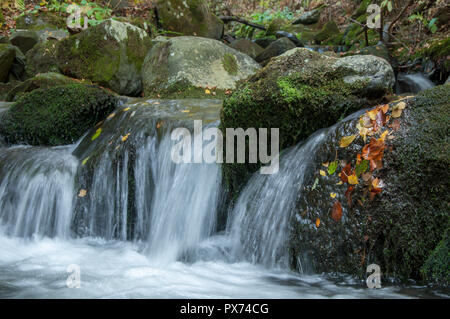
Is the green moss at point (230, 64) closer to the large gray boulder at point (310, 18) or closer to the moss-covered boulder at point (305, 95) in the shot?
the moss-covered boulder at point (305, 95)

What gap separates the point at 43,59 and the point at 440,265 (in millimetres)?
8803

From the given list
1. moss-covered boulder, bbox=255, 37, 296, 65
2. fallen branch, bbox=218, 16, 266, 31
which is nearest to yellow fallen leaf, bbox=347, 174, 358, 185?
moss-covered boulder, bbox=255, 37, 296, 65

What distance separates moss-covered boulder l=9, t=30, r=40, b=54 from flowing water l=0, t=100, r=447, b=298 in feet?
20.3

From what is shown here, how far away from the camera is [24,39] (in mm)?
10508

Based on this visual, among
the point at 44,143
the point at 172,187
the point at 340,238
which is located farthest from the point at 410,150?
the point at 44,143

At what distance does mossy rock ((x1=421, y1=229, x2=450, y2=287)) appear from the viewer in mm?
2441

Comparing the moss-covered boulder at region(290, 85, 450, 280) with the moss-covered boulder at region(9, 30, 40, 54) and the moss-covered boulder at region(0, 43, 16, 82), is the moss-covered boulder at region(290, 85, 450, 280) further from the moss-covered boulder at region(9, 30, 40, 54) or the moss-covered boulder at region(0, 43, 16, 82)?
the moss-covered boulder at region(9, 30, 40, 54)

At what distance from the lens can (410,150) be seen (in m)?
2.63

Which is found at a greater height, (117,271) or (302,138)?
(302,138)

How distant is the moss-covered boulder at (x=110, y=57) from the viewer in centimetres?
744

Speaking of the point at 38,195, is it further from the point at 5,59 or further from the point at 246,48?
the point at 246,48
